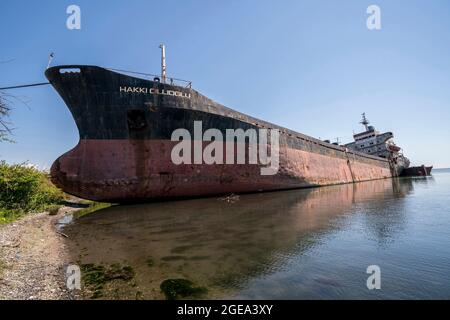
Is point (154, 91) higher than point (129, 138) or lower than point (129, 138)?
higher

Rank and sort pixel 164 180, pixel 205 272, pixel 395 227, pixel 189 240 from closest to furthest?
pixel 205 272
pixel 189 240
pixel 395 227
pixel 164 180

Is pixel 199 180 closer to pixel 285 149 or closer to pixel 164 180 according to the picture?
pixel 164 180

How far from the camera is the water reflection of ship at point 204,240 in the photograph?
4.40 metres

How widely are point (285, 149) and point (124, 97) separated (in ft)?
42.4

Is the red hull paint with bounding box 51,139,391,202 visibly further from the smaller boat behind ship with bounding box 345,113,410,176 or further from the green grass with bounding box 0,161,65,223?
the smaller boat behind ship with bounding box 345,113,410,176

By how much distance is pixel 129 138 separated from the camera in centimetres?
1312

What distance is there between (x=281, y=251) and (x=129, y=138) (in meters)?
10.6

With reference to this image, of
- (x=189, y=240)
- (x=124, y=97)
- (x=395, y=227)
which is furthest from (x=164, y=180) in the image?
(x=395, y=227)

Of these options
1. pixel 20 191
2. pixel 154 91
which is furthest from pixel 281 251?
pixel 20 191

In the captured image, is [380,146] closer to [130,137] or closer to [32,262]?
[130,137]

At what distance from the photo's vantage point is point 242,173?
16094 millimetres

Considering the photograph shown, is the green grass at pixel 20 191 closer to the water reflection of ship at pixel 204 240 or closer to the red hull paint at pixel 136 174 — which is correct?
the red hull paint at pixel 136 174
